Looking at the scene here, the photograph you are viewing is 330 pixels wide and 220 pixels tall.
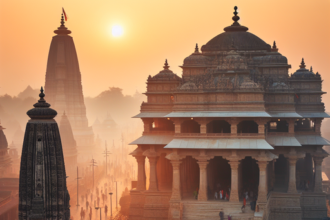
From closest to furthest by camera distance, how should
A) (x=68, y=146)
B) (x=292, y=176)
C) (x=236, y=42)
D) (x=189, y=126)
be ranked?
(x=292, y=176) → (x=189, y=126) → (x=236, y=42) → (x=68, y=146)

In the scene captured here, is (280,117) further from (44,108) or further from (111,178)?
(111,178)

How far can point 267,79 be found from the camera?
48.0m

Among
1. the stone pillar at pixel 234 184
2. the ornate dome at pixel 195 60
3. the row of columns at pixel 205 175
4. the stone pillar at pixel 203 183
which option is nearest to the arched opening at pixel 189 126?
the row of columns at pixel 205 175

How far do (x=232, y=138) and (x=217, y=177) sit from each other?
6.27m

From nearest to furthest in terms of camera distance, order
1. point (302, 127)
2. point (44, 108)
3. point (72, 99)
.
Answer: point (44, 108) → point (302, 127) → point (72, 99)

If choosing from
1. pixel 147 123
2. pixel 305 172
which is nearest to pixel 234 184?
pixel 147 123

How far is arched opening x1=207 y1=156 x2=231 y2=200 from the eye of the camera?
45.2 meters

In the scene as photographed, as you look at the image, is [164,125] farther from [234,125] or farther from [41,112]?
[41,112]

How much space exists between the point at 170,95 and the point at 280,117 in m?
8.43

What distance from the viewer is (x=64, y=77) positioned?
10181 centimetres

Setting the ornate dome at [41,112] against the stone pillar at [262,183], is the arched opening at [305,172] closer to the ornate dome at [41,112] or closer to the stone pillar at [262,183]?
the stone pillar at [262,183]

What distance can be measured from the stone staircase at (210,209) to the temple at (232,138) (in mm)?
63

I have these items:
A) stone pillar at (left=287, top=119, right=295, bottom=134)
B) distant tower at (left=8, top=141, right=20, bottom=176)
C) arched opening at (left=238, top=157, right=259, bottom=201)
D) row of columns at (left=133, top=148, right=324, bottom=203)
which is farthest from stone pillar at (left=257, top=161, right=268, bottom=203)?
distant tower at (left=8, top=141, right=20, bottom=176)

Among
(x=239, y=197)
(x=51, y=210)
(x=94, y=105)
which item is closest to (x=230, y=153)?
(x=239, y=197)
